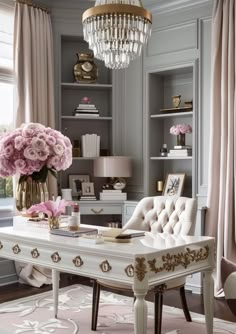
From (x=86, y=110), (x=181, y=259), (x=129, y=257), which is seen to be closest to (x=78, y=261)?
(x=129, y=257)

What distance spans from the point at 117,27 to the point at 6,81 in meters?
2.48

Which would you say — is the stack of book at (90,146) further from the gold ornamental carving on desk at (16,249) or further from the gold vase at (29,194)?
the gold ornamental carving on desk at (16,249)

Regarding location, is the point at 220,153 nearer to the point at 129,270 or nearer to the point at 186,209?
the point at 186,209

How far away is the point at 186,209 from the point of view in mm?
3463

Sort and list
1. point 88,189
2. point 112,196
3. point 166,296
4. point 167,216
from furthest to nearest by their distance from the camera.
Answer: point 88,189 → point 112,196 → point 166,296 → point 167,216

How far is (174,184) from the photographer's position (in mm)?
5105

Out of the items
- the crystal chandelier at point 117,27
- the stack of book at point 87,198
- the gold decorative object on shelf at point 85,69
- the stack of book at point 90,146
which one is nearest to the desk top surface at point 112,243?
the crystal chandelier at point 117,27

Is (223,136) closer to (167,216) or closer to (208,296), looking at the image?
(167,216)

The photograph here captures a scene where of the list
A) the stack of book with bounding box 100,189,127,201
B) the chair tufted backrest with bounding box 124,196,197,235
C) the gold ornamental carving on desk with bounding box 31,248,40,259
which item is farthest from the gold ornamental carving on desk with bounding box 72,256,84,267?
the stack of book with bounding box 100,189,127,201

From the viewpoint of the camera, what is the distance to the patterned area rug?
11.3 feet

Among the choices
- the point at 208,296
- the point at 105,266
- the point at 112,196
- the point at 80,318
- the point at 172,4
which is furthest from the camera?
the point at 112,196

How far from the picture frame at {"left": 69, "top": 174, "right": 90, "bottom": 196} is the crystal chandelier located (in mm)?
2614

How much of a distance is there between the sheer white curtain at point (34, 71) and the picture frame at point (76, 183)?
362 mm

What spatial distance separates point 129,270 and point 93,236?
459 mm
